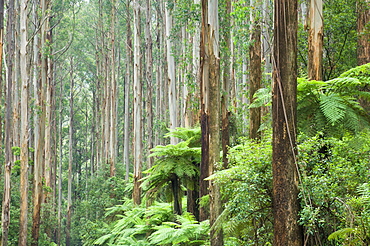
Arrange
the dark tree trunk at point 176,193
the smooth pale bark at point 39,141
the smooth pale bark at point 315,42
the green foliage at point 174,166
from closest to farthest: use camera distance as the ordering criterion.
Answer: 1. the smooth pale bark at point 315,42
2. the green foliage at point 174,166
3. the dark tree trunk at point 176,193
4. the smooth pale bark at point 39,141

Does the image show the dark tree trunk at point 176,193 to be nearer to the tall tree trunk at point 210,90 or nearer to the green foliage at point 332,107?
the tall tree trunk at point 210,90

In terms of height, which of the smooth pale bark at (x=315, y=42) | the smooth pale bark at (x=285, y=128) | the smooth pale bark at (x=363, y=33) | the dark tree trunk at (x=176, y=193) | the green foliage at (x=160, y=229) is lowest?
the green foliage at (x=160, y=229)

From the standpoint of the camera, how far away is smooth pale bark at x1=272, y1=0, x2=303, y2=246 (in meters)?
4.35

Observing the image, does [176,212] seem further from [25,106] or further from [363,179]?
[25,106]

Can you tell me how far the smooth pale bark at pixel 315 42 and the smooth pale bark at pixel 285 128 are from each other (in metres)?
1.80

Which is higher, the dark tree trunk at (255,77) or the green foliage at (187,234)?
the dark tree trunk at (255,77)

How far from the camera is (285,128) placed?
14.7 ft

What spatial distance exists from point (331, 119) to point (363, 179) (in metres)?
0.69

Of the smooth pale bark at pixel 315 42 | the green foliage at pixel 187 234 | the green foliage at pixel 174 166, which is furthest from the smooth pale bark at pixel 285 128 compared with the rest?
the green foliage at pixel 174 166

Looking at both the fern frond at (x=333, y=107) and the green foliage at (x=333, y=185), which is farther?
the fern frond at (x=333, y=107)

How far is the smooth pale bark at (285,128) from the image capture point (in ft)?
14.3

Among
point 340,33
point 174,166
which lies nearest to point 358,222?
point 174,166

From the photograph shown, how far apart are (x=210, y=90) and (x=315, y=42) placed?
1778 mm

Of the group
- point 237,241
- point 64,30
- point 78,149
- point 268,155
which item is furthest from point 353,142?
point 78,149
